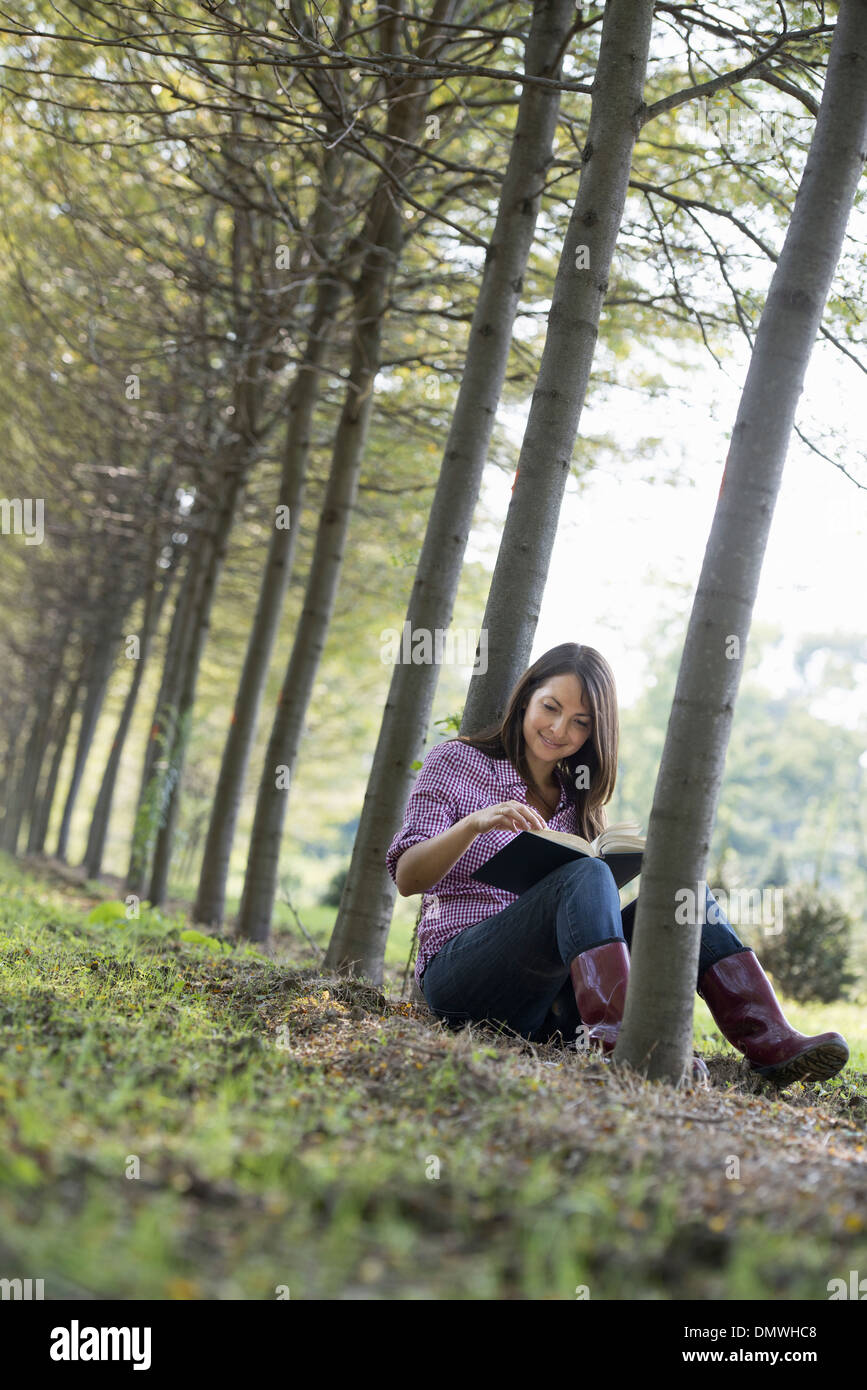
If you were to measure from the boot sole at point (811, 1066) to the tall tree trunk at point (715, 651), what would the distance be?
0.54 metres

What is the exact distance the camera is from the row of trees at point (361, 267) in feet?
15.2

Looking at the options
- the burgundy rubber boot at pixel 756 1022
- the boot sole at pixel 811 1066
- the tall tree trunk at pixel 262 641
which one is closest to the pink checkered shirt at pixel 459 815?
the burgundy rubber boot at pixel 756 1022

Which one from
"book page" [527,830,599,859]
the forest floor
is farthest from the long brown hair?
the forest floor

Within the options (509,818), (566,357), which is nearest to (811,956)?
(566,357)

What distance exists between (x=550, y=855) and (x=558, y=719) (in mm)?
600

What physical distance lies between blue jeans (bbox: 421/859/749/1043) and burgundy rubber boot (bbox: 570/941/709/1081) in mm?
33

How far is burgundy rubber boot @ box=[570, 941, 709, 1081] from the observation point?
3.31m

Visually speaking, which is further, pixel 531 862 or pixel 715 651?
pixel 531 862

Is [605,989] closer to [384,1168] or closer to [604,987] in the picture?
[604,987]

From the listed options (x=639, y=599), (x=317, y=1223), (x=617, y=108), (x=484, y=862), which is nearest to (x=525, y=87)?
(x=617, y=108)

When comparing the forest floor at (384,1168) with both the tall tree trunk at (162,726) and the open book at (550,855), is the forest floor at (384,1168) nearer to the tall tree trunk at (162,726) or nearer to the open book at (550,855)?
the open book at (550,855)

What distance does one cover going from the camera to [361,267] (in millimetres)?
7766

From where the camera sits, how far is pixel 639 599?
12062mm
